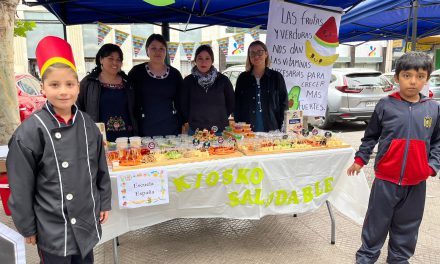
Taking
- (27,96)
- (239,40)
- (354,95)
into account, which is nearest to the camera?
(239,40)

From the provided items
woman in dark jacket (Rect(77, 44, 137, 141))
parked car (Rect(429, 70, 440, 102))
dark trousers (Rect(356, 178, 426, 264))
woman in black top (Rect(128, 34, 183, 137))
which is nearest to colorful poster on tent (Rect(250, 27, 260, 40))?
woman in black top (Rect(128, 34, 183, 137))

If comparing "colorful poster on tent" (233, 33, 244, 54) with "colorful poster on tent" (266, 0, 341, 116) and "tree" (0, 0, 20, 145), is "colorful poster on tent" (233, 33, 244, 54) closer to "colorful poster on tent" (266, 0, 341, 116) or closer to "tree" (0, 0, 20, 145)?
"colorful poster on tent" (266, 0, 341, 116)

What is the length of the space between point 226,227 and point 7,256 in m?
2.07

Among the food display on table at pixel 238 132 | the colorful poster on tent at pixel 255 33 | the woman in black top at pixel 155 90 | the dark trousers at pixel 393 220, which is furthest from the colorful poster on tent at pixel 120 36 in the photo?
the dark trousers at pixel 393 220

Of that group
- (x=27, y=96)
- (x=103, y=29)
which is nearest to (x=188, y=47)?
(x=103, y=29)

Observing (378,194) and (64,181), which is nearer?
(64,181)

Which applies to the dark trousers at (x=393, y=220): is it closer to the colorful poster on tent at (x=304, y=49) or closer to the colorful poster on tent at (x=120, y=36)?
the colorful poster on tent at (x=304, y=49)

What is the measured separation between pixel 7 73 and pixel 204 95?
2.55m

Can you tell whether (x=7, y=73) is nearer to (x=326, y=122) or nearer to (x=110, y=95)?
(x=110, y=95)

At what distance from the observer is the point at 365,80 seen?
24.7 ft

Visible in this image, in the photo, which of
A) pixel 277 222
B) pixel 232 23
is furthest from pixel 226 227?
pixel 232 23

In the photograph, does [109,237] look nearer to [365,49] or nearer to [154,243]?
[154,243]

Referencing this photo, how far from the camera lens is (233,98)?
322 cm

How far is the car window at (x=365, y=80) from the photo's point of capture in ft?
24.4
